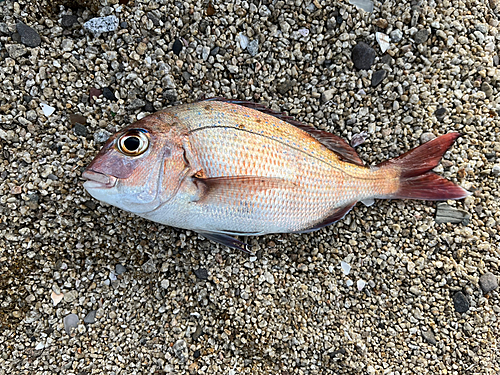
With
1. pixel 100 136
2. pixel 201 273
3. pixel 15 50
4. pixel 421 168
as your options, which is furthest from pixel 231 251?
pixel 15 50

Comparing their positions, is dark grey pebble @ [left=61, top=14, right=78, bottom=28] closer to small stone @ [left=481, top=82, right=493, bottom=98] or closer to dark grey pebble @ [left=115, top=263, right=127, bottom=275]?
dark grey pebble @ [left=115, top=263, right=127, bottom=275]

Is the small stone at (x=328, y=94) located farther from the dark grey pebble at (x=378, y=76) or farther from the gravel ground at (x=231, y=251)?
the dark grey pebble at (x=378, y=76)

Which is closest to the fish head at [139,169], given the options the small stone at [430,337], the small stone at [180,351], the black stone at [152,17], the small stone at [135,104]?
the small stone at [135,104]

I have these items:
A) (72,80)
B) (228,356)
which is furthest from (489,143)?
(72,80)

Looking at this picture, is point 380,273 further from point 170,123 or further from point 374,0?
point 374,0

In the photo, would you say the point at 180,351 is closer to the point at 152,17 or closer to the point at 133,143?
the point at 133,143
